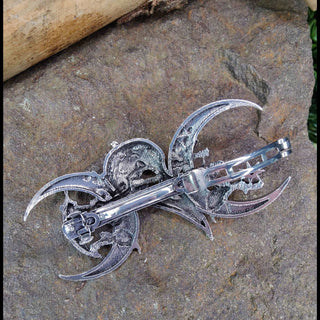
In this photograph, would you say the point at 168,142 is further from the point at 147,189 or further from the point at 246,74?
the point at 246,74

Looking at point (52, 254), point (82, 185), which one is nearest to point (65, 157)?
point (82, 185)

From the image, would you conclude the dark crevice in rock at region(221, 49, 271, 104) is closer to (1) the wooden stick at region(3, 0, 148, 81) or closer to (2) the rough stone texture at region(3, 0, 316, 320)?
(2) the rough stone texture at region(3, 0, 316, 320)

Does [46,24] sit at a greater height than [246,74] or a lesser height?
greater

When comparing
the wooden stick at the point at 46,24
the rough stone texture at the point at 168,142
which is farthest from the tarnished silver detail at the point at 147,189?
the wooden stick at the point at 46,24

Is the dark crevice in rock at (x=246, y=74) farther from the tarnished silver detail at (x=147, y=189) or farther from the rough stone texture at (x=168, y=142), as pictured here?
the tarnished silver detail at (x=147, y=189)

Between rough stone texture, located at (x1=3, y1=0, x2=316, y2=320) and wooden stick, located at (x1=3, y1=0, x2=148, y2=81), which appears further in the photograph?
rough stone texture, located at (x1=3, y1=0, x2=316, y2=320)

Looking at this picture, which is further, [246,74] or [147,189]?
[246,74]

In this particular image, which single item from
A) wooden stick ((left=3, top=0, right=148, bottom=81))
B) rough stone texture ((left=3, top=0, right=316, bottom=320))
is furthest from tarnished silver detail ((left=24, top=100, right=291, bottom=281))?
wooden stick ((left=3, top=0, right=148, bottom=81))

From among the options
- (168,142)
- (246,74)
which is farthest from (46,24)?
(246,74)
